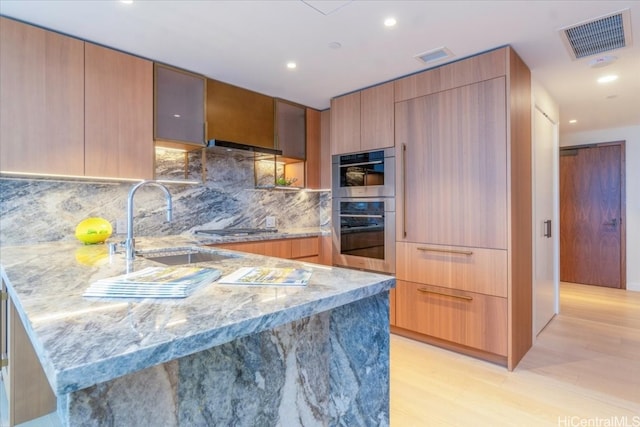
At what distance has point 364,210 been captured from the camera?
130 inches

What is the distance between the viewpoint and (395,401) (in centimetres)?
206

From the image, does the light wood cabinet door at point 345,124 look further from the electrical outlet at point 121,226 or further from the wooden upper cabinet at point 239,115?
the electrical outlet at point 121,226

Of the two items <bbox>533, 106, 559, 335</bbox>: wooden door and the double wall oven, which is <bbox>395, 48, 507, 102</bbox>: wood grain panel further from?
<bbox>533, 106, 559, 335</bbox>: wooden door

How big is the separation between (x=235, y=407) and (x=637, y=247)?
600cm

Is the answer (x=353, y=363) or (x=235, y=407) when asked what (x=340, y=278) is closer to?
(x=353, y=363)

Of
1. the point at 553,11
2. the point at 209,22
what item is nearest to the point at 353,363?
the point at 209,22

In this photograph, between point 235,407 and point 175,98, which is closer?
point 235,407

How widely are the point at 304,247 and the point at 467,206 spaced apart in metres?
1.65

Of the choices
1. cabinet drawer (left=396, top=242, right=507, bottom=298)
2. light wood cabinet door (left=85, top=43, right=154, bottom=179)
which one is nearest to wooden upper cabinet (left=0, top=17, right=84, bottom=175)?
light wood cabinet door (left=85, top=43, right=154, bottom=179)

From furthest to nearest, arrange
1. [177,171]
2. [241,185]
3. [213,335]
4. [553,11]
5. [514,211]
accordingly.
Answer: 1. [241,185]
2. [177,171]
3. [514,211]
4. [553,11]
5. [213,335]

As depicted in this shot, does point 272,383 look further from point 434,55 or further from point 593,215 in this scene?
point 593,215

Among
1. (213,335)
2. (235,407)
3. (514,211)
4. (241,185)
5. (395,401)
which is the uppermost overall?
(241,185)

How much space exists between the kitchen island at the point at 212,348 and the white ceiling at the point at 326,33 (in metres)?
1.52

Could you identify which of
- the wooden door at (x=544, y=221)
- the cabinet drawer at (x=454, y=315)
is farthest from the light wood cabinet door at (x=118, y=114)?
the wooden door at (x=544, y=221)
